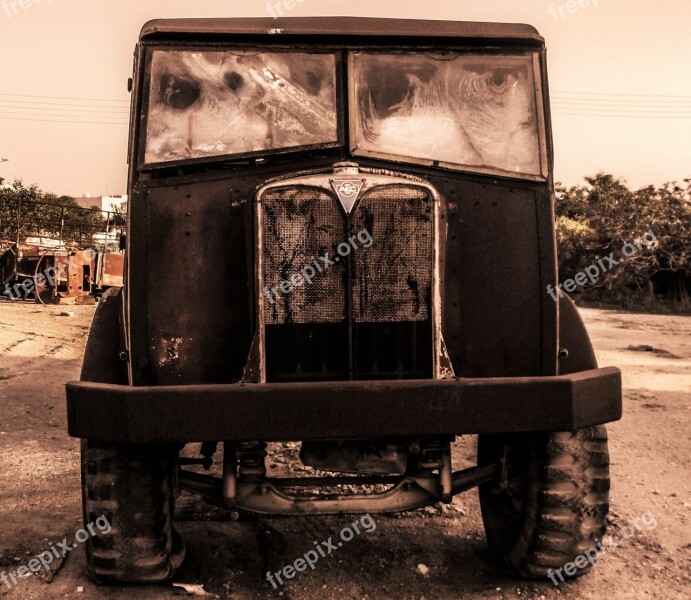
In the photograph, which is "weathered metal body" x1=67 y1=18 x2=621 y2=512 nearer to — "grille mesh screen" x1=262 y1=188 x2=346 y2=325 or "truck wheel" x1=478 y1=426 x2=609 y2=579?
"grille mesh screen" x1=262 y1=188 x2=346 y2=325

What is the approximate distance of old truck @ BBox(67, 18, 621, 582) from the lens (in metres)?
2.88

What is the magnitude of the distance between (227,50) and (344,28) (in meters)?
0.55

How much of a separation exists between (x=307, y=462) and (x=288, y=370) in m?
0.42

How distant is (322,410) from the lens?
281cm

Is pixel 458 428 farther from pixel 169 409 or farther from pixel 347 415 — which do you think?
pixel 169 409

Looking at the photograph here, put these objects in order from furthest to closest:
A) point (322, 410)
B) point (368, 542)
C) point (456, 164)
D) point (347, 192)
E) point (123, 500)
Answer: point (368, 542), point (456, 164), point (123, 500), point (347, 192), point (322, 410)

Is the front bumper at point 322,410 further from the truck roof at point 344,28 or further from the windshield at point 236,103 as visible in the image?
the truck roof at point 344,28

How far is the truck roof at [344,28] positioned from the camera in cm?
338

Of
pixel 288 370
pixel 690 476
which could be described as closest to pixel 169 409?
pixel 288 370


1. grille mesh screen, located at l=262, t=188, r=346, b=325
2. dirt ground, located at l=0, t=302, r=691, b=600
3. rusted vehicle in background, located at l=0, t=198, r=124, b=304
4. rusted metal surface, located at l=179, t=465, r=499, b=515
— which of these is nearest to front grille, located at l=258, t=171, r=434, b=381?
grille mesh screen, located at l=262, t=188, r=346, b=325

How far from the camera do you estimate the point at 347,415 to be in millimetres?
A: 2818

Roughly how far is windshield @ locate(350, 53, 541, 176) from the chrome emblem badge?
39cm

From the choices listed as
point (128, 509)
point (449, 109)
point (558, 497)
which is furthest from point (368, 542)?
point (449, 109)

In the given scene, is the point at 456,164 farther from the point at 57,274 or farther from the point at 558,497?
the point at 57,274
